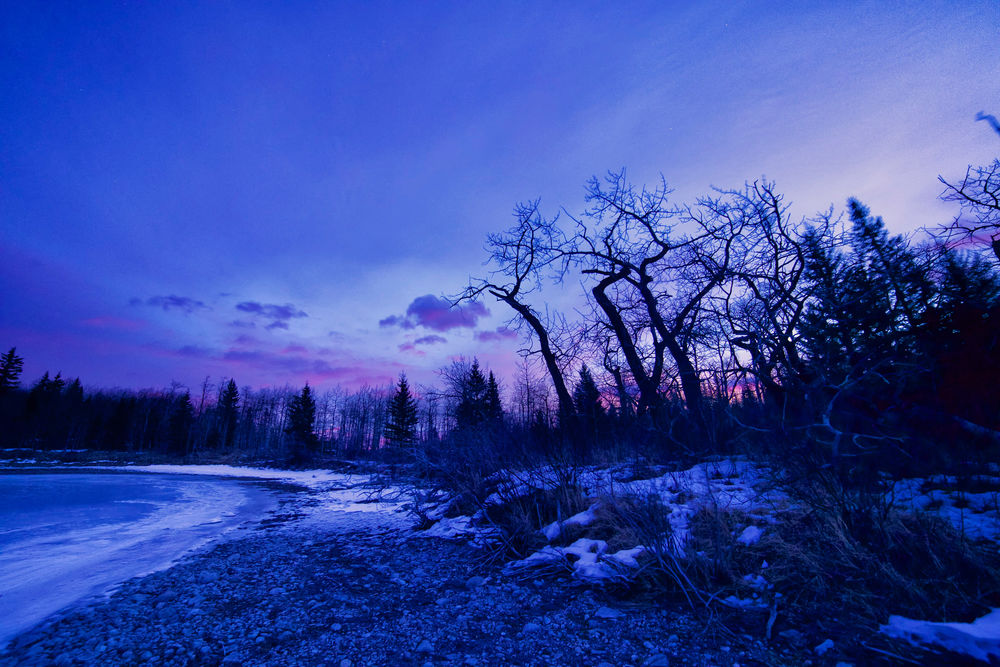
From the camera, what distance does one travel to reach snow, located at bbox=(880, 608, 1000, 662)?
1982mm

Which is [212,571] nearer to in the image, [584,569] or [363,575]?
[363,575]

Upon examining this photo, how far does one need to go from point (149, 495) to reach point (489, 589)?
1460cm

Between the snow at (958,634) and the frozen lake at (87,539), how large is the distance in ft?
20.3

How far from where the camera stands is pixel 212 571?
4398mm

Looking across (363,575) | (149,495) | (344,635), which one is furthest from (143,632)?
(149,495)

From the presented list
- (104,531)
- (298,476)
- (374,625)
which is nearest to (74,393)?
(298,476)

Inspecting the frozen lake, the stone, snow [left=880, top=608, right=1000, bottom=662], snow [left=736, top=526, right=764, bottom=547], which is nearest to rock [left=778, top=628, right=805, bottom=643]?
snow [left=880, top=608, right=1000, bottom=662]

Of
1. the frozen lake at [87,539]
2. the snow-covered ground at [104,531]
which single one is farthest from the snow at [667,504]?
the frozen lake at [87,539]

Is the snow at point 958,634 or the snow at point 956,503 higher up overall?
the snow at point 956,503

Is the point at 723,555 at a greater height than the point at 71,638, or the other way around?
the point at 723,555

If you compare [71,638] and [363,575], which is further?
[363,575]

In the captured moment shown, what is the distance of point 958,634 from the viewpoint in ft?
6.81

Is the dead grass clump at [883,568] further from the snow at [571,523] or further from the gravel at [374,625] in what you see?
the snow at [571,523]

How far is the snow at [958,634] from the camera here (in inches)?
78.0
